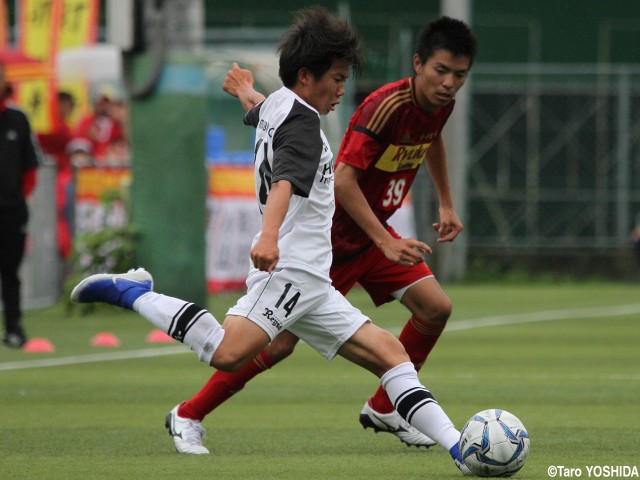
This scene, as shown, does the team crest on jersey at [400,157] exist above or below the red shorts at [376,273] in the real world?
above

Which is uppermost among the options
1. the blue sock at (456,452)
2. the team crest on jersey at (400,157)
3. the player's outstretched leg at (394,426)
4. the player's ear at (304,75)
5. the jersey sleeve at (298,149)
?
the player's ear at (304,75)

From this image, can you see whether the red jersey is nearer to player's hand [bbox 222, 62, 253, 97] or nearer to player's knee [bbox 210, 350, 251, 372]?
player's hand [bbox 222, 62, 253, 97]

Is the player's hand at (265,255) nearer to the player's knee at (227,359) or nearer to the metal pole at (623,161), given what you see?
the player's knee at (227,359)

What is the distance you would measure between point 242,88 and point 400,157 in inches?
36.7

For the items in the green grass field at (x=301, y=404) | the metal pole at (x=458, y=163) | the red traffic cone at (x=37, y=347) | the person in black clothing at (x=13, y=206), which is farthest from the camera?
the metal pole at (x=458, y=163)

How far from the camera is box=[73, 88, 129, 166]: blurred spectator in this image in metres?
21.5

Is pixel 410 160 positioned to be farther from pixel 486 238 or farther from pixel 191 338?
pixel 486 238

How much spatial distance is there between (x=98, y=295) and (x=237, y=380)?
93 cm

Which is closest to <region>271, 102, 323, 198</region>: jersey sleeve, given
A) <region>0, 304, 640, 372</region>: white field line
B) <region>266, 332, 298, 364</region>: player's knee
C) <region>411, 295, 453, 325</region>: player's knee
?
<region>266, 332, 298, 364</region>: player's knee

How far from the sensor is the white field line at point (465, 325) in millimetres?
11891

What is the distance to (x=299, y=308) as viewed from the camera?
6543 mm

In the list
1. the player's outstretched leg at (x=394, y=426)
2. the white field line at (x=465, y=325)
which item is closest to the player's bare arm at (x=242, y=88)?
the player's outstretched leg at (x=394, y=426)

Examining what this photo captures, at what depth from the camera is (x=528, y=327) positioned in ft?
51.8

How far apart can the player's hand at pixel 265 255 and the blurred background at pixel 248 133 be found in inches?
420
